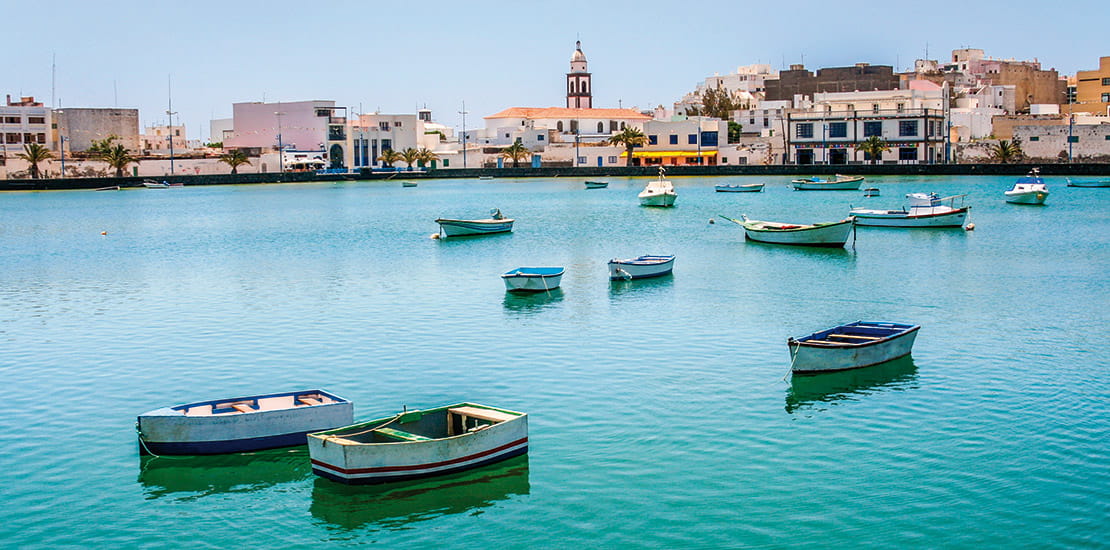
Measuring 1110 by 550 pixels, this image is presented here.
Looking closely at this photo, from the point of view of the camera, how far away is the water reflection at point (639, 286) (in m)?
32.7

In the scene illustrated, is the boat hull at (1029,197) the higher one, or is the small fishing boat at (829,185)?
the small fishing boat at (829,185)

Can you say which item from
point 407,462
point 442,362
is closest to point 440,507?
point 407,462

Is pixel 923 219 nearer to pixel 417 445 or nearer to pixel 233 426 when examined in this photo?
pixel 417 445

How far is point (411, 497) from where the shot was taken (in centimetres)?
1484

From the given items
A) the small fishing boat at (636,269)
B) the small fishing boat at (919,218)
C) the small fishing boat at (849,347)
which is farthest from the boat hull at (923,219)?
the small fishing boat at (849,347)

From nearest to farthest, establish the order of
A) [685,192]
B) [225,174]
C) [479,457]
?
[479,457]
[685,192]
[225,174]

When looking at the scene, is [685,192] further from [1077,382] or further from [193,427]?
[193,427]

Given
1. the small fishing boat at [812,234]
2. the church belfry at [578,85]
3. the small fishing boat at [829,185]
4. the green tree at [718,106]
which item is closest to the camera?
the small fishing boat at [812,234]

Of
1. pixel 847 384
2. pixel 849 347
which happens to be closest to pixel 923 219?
pixel 849 347

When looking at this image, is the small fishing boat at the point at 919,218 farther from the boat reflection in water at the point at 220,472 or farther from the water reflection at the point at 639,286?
the boat reflection in water at the point at 220,472

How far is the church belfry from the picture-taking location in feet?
542

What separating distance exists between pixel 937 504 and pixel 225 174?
116827 millimetres

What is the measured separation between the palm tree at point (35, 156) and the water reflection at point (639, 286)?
309 ft

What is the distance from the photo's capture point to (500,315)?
29000 millimetres
